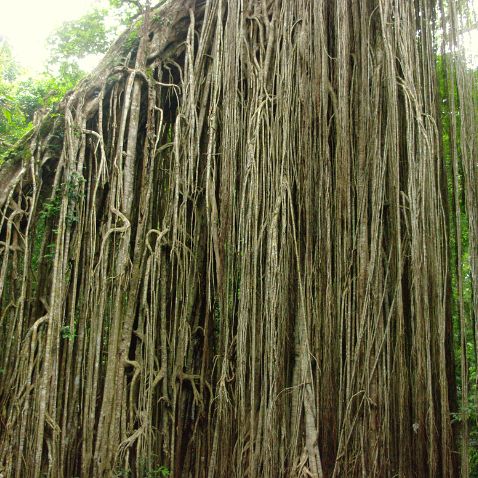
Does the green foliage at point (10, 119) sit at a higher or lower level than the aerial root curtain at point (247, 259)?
higher

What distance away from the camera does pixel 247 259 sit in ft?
11.0

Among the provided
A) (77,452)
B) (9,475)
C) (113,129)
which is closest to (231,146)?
(113,129)

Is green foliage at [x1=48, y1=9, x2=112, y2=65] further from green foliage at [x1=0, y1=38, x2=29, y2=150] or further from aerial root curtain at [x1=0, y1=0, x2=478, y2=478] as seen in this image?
aerial root curtain at [x1=0, y1=0, x2=478, y2=478]

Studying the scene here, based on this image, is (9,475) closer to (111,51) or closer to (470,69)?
(111,51)

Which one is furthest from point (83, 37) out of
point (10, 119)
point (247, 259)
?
point (247, 259)

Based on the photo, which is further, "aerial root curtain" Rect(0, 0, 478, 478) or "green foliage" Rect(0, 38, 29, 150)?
"green foliage" Rect(0, 38, 29, 150)

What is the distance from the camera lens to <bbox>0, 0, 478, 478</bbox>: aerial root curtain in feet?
10.3

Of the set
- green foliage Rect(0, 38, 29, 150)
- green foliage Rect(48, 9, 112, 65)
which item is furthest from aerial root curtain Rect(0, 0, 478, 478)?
green foliage Rect(48, 9, 112, 65)

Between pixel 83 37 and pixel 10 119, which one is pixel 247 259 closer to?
pixel 10 119

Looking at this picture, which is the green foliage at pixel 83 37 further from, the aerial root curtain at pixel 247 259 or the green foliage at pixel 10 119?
the aerial root curtain at pixel 247 259

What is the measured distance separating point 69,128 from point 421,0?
267 cm

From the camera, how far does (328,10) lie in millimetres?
3920

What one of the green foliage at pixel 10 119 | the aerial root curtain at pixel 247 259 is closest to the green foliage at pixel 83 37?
the green foliage at pixel 10 119

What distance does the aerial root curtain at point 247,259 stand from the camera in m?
3.13
